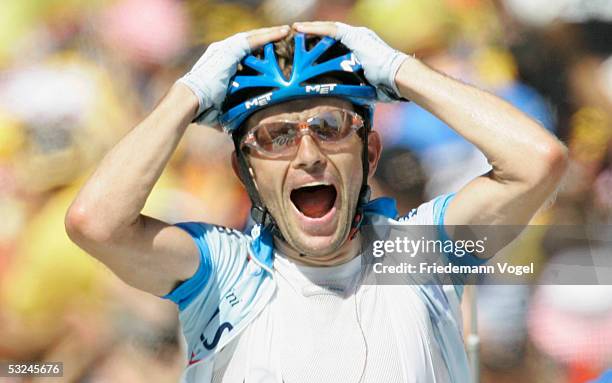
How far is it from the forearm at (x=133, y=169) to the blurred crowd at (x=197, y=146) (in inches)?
44.7

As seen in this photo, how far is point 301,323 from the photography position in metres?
1.62

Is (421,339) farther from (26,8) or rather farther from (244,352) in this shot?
(26,8)

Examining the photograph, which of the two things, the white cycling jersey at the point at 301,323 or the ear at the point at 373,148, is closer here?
the white cycling jersey at the point at 301,323

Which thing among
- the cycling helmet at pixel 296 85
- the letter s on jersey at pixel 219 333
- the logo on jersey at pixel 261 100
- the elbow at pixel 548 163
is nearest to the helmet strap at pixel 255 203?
the cycling helmet at pixel 296 85

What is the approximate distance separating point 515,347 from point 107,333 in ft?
4.36

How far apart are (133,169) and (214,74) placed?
9.7 inches

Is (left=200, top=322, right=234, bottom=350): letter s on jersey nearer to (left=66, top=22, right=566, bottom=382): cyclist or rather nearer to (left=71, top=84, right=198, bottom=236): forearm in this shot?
(left=66, top=22, right=566, bottom=382): cyclist

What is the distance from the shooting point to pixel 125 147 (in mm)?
1597

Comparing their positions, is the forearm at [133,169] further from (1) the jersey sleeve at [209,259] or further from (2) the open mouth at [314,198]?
(2) the open mouth at [314,198]

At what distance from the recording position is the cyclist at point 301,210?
158 centimetres

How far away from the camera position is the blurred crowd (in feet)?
8.89

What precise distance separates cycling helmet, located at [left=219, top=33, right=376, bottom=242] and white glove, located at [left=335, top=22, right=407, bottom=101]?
0.08 feet

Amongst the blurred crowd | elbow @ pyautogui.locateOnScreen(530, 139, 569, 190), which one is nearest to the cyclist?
elbow @ pyautogui.locateOnScreen(530, 139, 569, 190)

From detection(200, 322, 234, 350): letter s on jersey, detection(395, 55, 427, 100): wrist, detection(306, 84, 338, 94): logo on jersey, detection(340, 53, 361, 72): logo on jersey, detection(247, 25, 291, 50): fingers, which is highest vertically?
detection(247, 25, 291, 50): fingers
